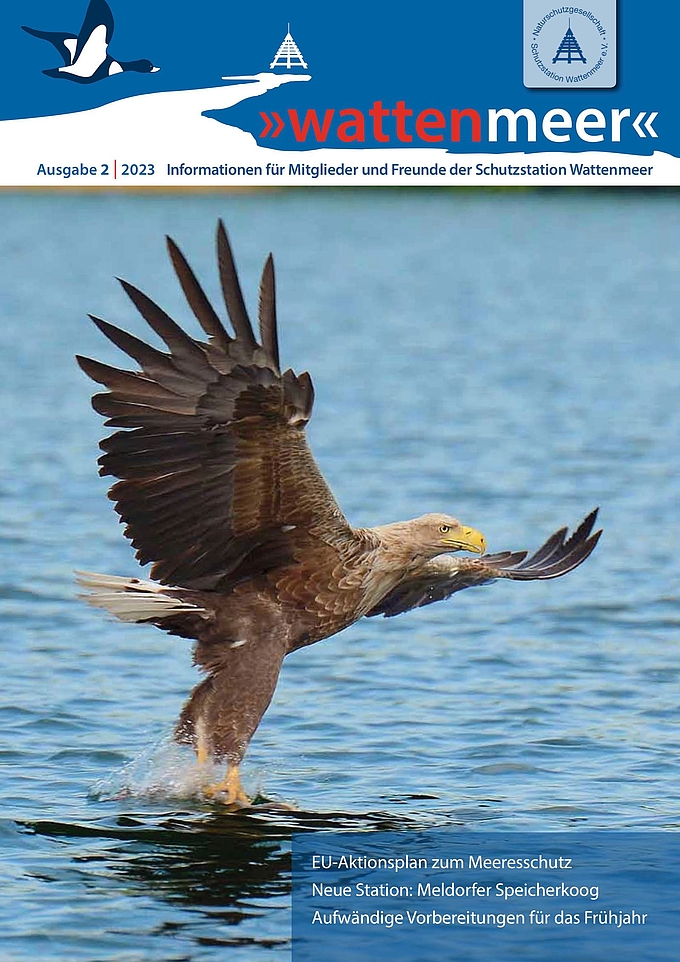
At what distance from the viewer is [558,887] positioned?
6.42m

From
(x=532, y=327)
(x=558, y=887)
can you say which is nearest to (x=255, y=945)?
(x=558, y=887)

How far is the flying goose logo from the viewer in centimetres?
944

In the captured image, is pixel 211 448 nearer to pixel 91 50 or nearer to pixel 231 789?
pixel 231 789

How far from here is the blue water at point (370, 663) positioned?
662cm

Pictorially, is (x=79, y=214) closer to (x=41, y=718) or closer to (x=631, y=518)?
(x=631, y=518)

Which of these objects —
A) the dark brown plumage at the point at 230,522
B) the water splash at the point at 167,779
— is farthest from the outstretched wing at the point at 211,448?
the water splash at the point at 167,779

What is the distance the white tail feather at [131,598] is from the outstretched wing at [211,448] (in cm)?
9

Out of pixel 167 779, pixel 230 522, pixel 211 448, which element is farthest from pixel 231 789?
pixel 211 448

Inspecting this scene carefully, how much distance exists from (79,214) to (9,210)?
1.71m

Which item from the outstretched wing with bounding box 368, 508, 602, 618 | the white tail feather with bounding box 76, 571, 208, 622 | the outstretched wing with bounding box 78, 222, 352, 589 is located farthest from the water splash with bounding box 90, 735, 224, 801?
the outstretched wing with bounding box 368, 508, 602, 618

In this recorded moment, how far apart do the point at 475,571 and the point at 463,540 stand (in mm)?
517

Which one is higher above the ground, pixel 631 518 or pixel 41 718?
pixel 631 518

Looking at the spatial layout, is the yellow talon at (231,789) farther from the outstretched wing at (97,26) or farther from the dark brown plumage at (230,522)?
the outstretched wing at (97,26)

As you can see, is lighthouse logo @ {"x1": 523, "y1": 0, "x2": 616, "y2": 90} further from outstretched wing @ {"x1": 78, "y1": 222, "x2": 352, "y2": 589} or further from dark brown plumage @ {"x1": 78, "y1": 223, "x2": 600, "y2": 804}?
outstretched wing @ {"x1": 78, "y1": 222, "x2": 352, "y2": 589}
